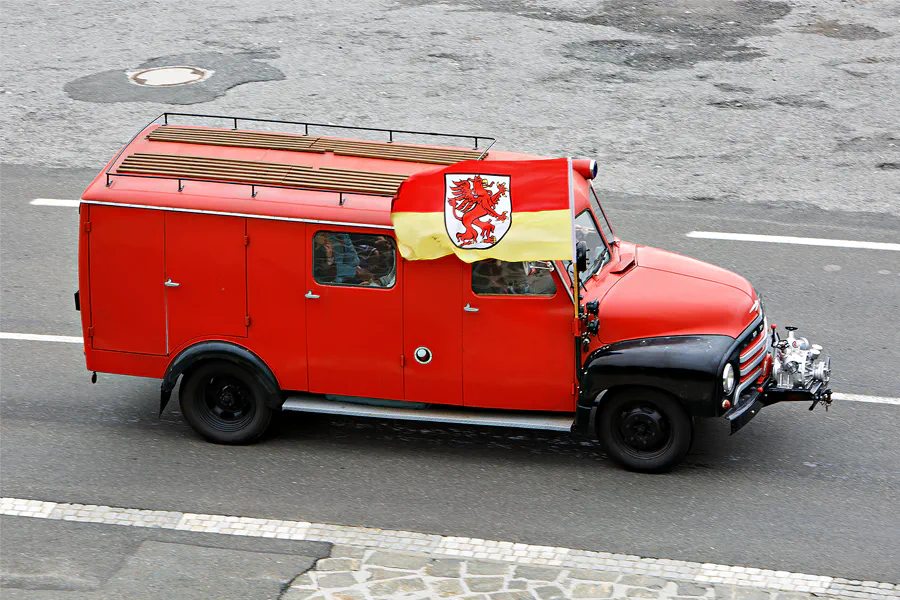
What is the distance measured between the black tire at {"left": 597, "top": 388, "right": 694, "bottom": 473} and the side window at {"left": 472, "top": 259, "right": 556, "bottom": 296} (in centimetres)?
97

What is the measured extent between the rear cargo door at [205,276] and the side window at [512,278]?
180 cm

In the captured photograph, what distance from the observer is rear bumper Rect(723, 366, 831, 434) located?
849cm

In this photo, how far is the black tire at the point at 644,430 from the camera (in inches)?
334

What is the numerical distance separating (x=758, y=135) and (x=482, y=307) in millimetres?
8053

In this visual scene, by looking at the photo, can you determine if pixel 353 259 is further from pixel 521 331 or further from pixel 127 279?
pixel 127 279

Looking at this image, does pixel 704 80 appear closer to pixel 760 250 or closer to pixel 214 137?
pixel 760 250

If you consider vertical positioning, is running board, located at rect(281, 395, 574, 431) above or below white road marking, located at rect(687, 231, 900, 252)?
below

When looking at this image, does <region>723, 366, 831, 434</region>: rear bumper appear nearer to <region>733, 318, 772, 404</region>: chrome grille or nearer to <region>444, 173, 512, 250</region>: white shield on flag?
<region>733, 318, 772, 404</region>: chrome grille

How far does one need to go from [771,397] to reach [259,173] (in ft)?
13.9

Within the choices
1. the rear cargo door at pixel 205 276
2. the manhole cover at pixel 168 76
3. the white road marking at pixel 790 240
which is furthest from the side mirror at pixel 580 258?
the manhole cover at pixel 168 76

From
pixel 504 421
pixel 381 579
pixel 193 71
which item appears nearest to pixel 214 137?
pixel 504 421

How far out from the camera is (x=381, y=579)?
763 cm

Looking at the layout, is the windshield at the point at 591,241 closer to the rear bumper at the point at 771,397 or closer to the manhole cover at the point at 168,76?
the rear bumper at the point at 771,397

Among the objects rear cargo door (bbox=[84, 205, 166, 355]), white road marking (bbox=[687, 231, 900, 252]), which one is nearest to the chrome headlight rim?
rear cargo door (bbox=[84, 205, 166, 355])
